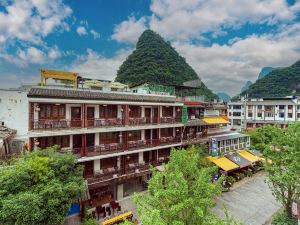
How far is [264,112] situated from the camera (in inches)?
2397

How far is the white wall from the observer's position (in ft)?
60.8

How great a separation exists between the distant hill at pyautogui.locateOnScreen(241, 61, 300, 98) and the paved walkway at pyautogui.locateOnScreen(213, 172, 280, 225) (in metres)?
67.8

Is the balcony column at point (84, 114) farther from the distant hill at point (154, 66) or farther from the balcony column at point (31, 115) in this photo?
the distant hill at point (154, 66)

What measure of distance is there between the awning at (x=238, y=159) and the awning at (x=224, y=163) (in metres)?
1.02

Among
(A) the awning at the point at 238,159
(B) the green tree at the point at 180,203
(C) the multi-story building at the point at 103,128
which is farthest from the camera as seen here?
(A) the awning at the point at 238,159

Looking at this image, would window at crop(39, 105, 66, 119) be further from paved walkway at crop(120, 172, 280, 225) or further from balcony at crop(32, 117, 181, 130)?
paved walkway at crop(120, 172, 280, 225)

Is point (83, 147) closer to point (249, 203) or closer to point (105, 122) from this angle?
point (105, 122)

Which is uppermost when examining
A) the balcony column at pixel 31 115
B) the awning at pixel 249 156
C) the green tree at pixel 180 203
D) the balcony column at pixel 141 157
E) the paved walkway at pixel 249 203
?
the balcony column at pixel 31 115

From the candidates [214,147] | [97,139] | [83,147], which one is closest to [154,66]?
[214,147]

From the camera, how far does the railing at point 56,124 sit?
663 inches

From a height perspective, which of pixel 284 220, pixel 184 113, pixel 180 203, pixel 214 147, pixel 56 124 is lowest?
pixel 284 220

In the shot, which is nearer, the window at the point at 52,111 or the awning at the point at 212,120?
the window at the point at 52,111

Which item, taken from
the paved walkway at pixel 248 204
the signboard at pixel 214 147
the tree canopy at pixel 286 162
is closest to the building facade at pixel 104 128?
the signboard at pixel 214 147

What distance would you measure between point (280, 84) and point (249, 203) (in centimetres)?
8001
